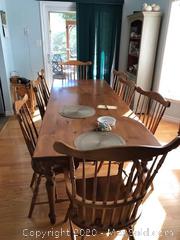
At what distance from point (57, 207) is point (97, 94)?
1.33 metres

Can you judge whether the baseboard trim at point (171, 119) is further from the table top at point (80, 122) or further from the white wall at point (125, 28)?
the table top at point (80, 122)

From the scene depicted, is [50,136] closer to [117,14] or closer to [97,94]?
[97,94]

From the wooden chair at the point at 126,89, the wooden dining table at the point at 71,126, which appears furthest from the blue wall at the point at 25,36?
the wooden chair at the point at 126,89

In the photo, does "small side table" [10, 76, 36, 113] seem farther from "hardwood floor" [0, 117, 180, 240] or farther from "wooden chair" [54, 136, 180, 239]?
"wooden chair" [54, 136, 180, 239]

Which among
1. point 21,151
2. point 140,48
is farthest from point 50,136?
point 140,48

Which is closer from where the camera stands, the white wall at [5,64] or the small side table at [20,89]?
the white wall at [5,64]

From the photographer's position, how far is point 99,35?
399 cm

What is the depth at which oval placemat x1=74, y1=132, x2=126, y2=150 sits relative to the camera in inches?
49.2

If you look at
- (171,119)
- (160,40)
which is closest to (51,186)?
(171,119)

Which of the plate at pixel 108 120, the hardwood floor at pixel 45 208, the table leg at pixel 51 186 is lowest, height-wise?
the hardwood floor at pixel 45 208

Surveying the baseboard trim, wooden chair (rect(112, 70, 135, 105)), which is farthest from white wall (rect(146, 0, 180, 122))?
wooden chair (rect(112, 70, 135, 105))

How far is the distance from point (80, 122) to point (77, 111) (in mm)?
230

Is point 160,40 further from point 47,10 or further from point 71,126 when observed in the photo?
point 71,126

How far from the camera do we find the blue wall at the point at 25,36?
146 inches
